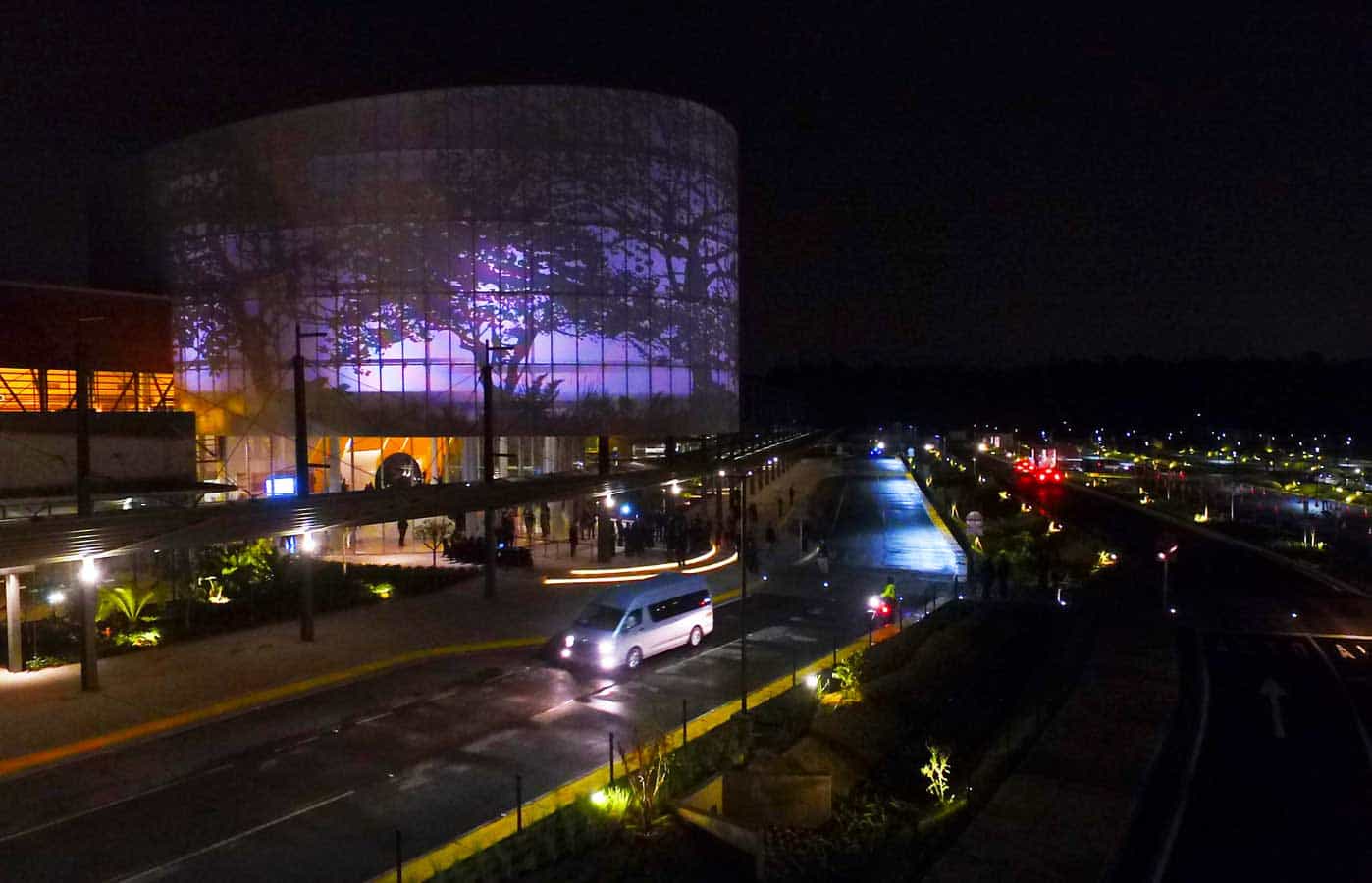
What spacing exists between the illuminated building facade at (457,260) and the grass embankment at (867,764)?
76.5 ft

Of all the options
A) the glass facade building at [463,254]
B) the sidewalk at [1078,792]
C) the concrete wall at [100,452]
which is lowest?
the sidewalk at [1078,792]

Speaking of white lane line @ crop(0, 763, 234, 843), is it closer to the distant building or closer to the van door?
the van door

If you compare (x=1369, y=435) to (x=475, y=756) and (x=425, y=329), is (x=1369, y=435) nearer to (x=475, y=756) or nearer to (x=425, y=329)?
(x=425, y=329)

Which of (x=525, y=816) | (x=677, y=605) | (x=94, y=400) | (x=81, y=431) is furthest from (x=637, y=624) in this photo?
(x=94, y=400)

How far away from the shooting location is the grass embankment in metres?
9.53

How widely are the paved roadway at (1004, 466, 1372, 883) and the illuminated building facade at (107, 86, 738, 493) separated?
2140 centimetres

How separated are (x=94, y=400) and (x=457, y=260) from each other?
1523cm

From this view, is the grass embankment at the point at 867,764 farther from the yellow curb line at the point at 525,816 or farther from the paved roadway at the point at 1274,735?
the paved roadway at the point at 1274,735

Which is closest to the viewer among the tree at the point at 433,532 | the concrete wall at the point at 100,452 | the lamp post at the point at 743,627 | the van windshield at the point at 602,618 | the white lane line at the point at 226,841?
the white lane line at the point at 226,841

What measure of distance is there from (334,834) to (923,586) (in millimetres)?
20064

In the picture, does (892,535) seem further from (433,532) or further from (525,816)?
(525,816)

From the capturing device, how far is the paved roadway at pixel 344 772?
10219 mm

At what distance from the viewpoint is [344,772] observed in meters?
12.7

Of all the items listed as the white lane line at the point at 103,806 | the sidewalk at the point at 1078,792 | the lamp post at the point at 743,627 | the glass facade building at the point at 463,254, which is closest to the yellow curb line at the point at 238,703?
the white lane line at the point at 103,806
